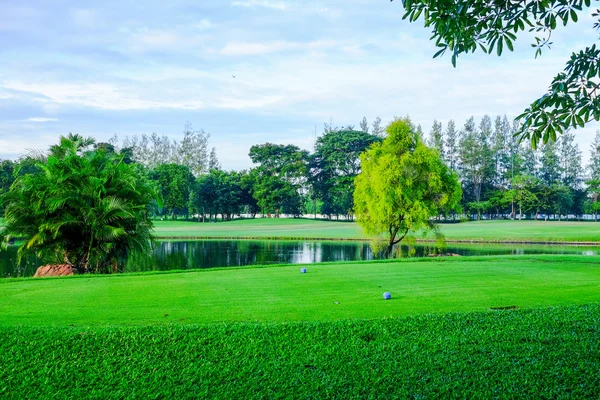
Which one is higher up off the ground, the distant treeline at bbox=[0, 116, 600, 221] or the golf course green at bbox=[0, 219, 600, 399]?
the distant treeline at bbox=[0, 116, 600, 221]

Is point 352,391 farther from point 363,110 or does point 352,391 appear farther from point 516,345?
point 363,110

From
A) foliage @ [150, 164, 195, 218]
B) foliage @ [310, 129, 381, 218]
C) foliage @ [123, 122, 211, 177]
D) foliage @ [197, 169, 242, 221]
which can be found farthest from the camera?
foliage @ [123, 122, 211, 177]

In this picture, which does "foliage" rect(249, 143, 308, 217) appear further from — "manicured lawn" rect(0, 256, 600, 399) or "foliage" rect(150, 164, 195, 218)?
"manicured lawn" rect(0, 256, 600, 399)

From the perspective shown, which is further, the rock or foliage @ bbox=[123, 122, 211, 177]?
foliage @ bbox=[123, 122, 211, 177]

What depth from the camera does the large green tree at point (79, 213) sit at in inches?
521

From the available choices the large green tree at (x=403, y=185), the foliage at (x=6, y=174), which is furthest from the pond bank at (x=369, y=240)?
the foliage at (x=6, y=174)

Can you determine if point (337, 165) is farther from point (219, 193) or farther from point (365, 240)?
point (365, 240)

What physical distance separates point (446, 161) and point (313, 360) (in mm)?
82885

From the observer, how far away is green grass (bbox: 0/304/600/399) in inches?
146

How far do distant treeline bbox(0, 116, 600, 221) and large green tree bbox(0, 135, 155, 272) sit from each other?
180 feet

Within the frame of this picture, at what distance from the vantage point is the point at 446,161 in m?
82.5

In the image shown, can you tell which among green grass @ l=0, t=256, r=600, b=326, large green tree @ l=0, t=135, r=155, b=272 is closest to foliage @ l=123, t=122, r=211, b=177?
large green tree @ l=0, t=135, r=155, b=272

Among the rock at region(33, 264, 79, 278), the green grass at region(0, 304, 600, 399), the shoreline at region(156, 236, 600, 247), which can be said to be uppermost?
the green grass at region(0, 304, 600, 399)

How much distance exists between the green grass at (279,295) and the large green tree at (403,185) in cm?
1270
